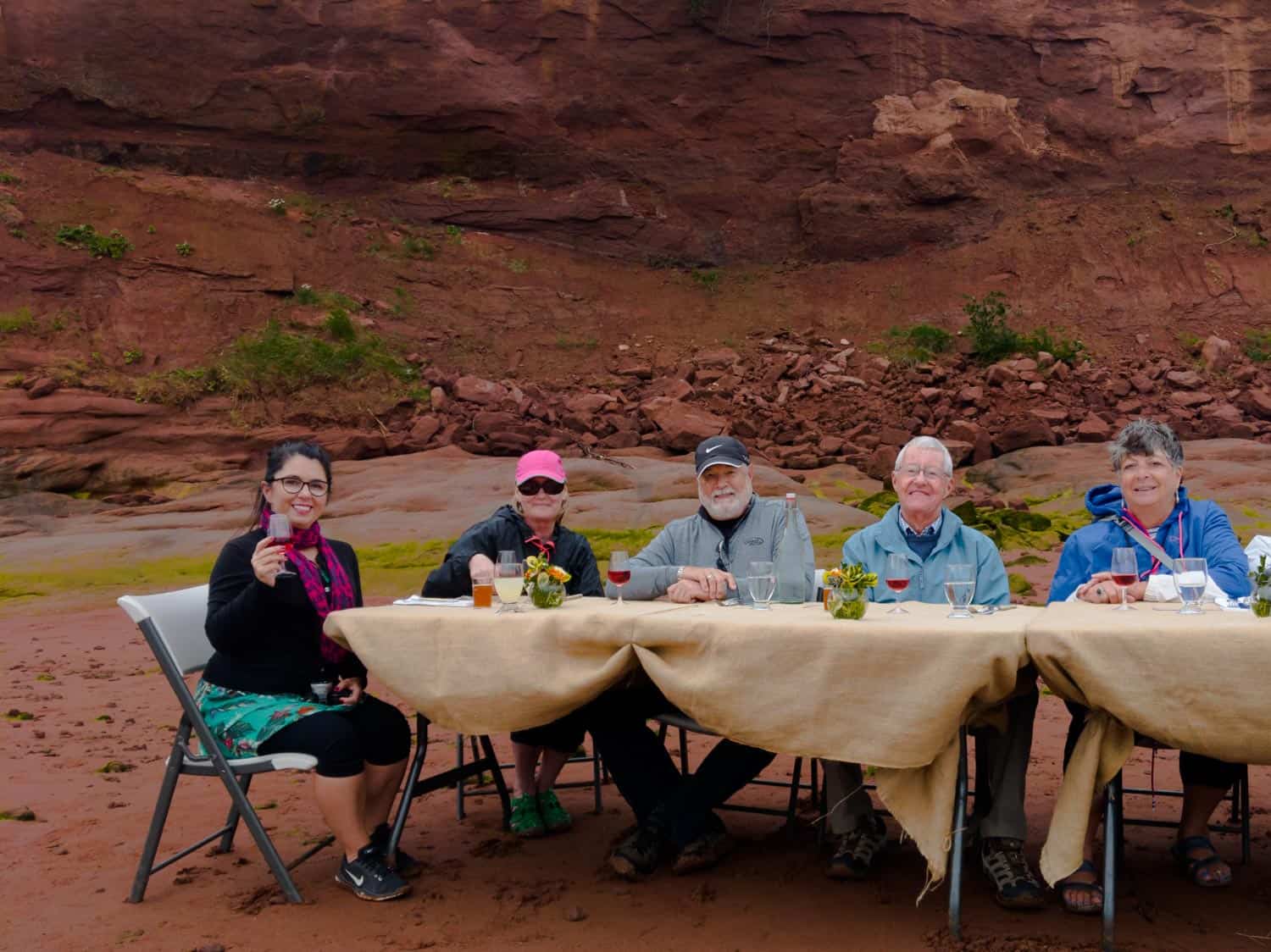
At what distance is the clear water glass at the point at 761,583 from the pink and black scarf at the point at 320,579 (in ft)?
4.49

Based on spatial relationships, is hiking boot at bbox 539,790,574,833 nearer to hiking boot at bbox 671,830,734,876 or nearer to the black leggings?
hiking boot at bbox 671,830,734,876

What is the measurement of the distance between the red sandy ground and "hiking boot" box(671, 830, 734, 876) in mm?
38

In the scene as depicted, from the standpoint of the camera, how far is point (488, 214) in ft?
96.0

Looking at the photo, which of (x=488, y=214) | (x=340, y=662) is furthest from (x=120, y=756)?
(x=488, y=214)

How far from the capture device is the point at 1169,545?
14.0ft

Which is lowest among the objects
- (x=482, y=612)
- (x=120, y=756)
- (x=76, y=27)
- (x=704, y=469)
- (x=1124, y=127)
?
(x=120, y=756)

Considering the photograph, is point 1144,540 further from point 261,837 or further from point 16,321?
point 16,321

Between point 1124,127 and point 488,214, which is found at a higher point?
point 1124,127

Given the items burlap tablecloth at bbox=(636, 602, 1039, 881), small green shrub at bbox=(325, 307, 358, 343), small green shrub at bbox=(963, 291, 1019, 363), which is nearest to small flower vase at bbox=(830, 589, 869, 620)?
burlap tablecloth at bbox=(636, 602, 1039, 881)

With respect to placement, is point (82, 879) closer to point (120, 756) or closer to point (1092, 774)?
point (120, 756)

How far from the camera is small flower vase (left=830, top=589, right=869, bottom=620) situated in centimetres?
355

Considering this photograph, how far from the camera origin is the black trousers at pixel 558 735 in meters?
4.51

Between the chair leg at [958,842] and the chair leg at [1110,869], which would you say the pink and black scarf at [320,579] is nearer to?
the chair leg at [958,842]

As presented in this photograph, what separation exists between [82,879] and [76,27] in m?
28.4
